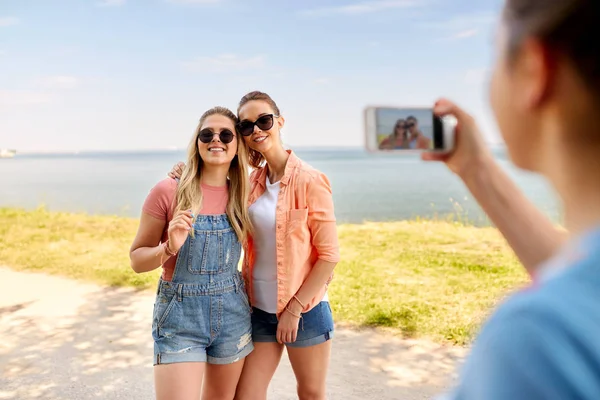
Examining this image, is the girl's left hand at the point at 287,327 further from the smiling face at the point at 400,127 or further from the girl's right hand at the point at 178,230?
the smiling face at the point at 400,127

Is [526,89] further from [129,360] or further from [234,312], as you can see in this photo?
[129,360]

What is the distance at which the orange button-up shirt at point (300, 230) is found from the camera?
2.88m

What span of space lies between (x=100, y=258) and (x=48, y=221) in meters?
3.32

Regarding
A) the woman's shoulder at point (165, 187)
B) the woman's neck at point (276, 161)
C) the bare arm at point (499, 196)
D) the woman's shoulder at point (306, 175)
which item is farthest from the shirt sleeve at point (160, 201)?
the bare arm at point (499, 196)

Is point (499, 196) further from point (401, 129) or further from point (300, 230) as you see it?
point (300, 230)

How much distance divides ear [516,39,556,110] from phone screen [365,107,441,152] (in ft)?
2.40

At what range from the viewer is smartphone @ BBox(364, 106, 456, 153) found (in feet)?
4.45

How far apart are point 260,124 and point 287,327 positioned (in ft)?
3.53

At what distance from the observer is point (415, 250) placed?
8.68 metres

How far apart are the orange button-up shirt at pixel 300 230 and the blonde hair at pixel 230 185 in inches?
5.5

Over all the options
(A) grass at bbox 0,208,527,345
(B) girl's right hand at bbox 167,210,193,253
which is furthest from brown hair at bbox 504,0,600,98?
(A) grass at bbox 0,208,527,345

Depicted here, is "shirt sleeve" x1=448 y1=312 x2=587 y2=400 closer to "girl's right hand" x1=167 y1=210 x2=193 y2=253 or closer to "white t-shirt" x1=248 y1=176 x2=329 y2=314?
"girl's right hand" x1=167 y1=210 x2=193 y2=253

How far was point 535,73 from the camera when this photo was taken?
0.61 m

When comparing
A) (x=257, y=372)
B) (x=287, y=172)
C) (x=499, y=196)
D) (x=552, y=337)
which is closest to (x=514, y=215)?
(x=499, y=196)
